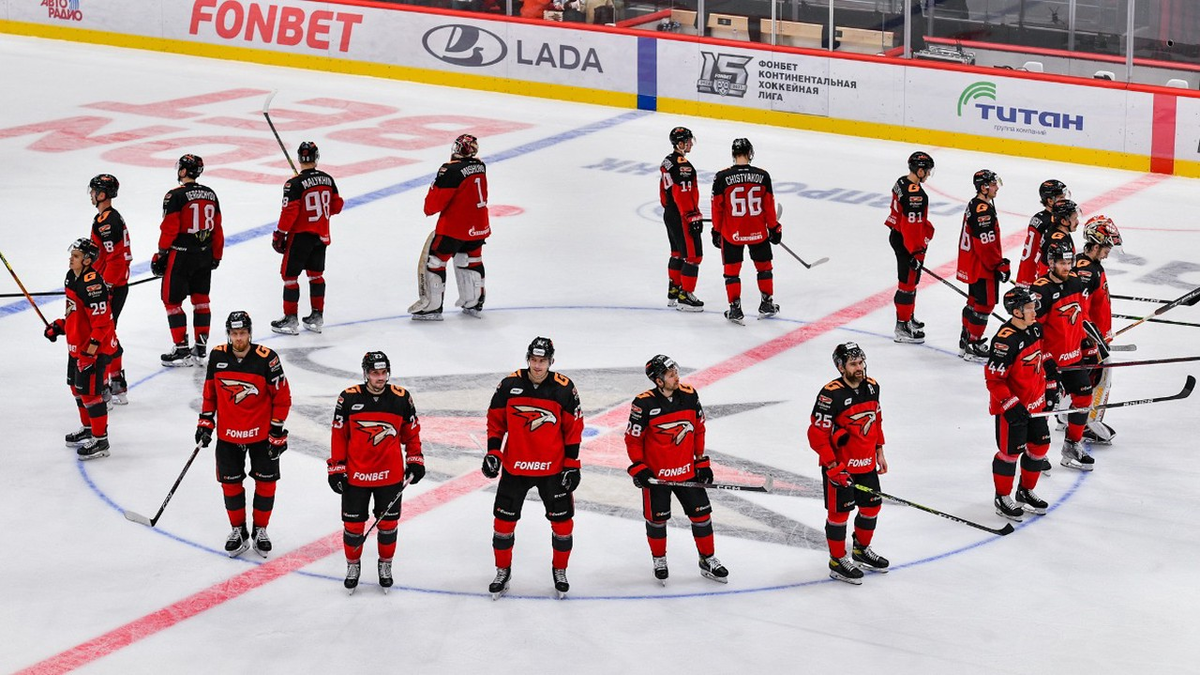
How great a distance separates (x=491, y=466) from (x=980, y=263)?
16.6 ft

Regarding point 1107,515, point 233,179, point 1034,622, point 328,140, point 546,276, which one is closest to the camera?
point 1034,622

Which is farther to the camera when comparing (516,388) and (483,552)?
(483,552)

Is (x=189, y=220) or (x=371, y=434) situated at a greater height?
(x=189, y=220)

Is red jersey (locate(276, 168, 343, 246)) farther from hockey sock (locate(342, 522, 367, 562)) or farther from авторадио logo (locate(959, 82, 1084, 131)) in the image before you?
авторадио logo (locate(959, 82, 1084, 131))

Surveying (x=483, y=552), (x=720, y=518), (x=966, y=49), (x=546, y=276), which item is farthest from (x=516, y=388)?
(x=966, y=49)

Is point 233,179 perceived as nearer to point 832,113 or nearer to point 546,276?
point 546,276

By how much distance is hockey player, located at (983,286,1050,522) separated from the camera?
30.4 feet

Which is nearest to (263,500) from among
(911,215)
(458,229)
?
(458,229)

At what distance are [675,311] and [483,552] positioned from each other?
4.84 meters

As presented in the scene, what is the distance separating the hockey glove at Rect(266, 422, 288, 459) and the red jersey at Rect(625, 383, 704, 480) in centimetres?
185

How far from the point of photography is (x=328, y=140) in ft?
64.4

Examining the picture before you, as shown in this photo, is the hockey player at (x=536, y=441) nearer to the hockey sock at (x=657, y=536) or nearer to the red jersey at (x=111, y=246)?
the hockey sock at (x=657, y=536)

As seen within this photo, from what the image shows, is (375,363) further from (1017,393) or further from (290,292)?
(290,292)

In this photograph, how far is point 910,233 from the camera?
12.5 metres
